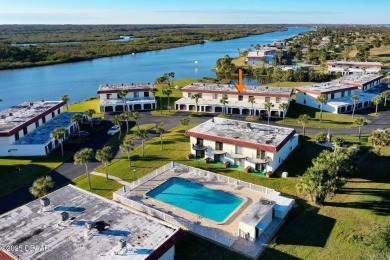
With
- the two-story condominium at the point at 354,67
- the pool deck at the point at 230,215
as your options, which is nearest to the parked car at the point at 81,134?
the pool deck at the point at 230,215

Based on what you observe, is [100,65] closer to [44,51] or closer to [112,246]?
[44,51]

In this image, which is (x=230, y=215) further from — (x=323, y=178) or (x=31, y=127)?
(x=31, y=127)

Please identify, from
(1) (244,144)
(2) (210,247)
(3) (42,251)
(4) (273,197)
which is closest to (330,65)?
(1) (244,144)

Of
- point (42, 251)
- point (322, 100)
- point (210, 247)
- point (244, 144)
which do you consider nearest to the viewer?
point (42, 251)

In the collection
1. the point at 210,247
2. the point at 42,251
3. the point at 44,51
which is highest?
the point at 44,51

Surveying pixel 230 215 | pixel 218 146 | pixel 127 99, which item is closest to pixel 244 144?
pixel 218 146

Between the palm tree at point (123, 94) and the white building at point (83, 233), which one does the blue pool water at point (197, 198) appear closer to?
the white building at point (83, 233)

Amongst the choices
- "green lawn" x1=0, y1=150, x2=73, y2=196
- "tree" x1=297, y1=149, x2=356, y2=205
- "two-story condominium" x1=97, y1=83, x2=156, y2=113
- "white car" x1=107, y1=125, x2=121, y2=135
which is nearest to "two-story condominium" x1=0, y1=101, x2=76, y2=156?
"green lawn" x1=0, y1=150, x2=73, y2=196
